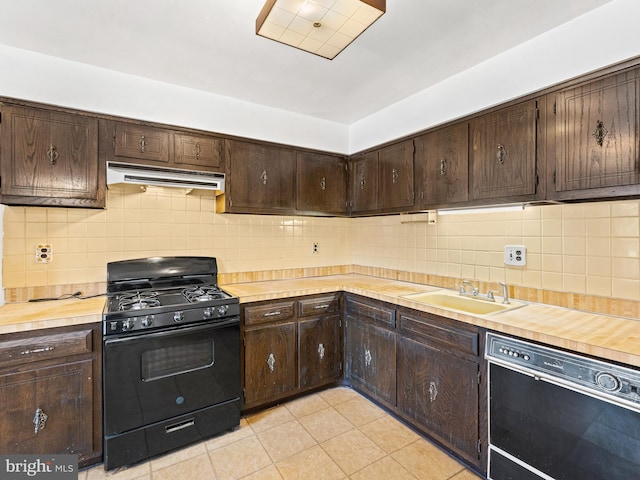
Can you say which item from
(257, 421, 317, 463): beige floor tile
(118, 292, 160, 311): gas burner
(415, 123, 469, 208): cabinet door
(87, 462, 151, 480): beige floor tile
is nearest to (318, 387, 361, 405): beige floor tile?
(257, 421, 317, 463): beige floor tile

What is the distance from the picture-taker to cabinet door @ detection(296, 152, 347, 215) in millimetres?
3002

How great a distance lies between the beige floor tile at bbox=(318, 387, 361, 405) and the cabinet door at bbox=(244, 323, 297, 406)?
0.31m

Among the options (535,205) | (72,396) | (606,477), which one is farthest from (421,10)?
(72,396)

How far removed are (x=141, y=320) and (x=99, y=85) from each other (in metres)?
1.60

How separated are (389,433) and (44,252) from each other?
8.79 ft

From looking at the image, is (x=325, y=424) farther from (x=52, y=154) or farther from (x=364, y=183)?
(x=52, y=154)

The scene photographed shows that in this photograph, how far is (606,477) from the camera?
131 centimetres

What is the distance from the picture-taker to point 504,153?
1974 mm

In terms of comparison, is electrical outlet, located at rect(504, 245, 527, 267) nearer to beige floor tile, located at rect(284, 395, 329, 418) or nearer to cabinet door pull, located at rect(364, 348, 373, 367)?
cabinet door pull, located at rect(364, 348, 373, 367)

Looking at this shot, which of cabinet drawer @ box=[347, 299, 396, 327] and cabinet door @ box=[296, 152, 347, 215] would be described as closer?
cabinet drawer @ box=[347, 299, 396, 327]

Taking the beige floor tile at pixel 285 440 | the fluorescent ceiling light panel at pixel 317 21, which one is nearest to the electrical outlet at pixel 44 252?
the beige floor tile at pixel 285 440

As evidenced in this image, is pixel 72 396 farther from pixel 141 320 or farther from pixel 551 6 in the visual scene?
pixel 551 6

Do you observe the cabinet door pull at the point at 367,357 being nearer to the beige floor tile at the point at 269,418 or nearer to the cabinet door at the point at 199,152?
the beige floor tile at the point at 269,418

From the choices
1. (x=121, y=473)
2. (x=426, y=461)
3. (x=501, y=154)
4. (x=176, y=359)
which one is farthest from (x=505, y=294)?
(x=121, y=473)
